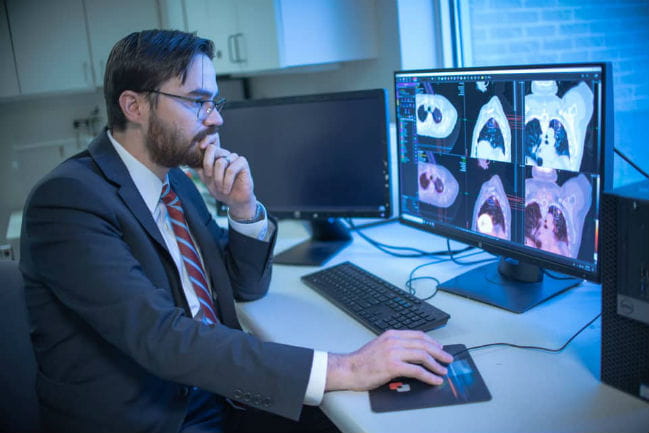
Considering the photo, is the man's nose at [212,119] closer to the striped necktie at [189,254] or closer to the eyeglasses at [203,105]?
Result: the eyeglasses at [203,105]

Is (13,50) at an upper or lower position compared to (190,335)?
upper

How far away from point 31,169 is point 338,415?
3.17 metres

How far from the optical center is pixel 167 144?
145cm

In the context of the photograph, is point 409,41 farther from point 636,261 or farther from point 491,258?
point 636,261

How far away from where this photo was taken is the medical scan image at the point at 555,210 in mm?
1167

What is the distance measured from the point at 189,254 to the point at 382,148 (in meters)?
0.62

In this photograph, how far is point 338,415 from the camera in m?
1.02

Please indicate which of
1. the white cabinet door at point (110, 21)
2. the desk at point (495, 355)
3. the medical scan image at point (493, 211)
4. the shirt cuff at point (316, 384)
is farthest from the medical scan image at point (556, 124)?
the white cabinet door at point (110, 21)

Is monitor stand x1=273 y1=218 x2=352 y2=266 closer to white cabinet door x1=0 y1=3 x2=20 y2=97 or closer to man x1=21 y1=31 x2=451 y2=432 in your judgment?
man x1=21 y1=31 x2=451 y2=432

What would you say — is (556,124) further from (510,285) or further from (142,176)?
(142,176)

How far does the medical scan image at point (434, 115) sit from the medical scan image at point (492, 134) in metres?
0.08

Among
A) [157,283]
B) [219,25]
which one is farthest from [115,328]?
[219,25]

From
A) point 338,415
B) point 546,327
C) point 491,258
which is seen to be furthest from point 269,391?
point 491,258

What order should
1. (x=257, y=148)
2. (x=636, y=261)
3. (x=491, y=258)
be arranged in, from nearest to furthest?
(x=636, y=261)
(x=491, y=258)
(x=257, y=148)
